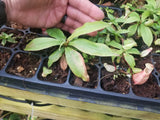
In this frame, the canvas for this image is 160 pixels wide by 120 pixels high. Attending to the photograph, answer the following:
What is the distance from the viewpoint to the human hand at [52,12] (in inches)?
→ 35.1

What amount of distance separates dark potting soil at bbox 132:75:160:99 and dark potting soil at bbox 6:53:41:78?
1.94ft

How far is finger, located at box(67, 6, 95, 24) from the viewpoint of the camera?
0.93 m

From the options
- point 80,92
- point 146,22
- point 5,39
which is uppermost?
point 146,22

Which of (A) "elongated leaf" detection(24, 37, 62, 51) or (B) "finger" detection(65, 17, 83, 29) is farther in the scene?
(B) "finger" detection(65, 17, 83, 29)

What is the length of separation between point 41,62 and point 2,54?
0.88ft

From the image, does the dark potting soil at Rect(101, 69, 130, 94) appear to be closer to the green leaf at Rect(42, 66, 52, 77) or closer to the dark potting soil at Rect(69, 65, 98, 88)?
the dark potting soil at Rect(69, 65, 98, 88)

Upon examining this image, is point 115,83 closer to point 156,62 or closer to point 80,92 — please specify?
point 80,92

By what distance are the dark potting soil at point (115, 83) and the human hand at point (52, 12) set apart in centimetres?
36

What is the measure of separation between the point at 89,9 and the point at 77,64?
369 millimetres

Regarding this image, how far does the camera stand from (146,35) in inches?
36.2

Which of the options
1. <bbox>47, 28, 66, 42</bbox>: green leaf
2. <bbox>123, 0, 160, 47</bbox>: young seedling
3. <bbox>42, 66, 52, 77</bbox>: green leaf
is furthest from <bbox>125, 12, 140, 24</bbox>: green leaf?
<bbox>42, 66, 52, 77</bbox>: green leaf

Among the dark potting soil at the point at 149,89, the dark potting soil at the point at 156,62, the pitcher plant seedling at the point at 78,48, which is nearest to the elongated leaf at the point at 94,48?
the pitcher plant seedling at the point at 78,48

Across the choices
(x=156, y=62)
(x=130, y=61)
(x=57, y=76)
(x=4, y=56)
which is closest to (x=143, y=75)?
(x=130, y=61)

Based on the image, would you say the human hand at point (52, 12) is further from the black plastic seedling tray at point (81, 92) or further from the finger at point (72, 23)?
the black plastic seedling tray at point (81, 92)
